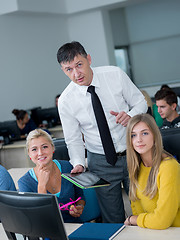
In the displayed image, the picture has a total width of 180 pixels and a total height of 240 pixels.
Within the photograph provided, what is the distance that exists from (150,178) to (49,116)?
516cm

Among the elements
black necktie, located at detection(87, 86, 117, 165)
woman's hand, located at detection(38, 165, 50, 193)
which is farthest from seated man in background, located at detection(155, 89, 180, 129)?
woman's hand, located at detection(38, 165, 50, 193)

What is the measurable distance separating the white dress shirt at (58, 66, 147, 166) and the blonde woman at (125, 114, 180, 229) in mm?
171

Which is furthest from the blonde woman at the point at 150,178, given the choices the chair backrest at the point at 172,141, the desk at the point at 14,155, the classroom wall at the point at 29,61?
the classroom wall at the point at 29,61

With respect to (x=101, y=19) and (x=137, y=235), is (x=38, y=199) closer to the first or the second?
(x=137, y=235)

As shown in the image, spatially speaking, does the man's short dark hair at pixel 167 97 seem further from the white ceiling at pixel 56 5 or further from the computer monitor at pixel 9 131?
the white ceiling at pixel 56 5

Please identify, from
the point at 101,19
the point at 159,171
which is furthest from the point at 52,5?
the point at 159,171

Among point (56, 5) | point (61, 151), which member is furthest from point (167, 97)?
point (56, 5)

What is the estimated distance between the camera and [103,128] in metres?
2.36

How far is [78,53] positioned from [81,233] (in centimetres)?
100

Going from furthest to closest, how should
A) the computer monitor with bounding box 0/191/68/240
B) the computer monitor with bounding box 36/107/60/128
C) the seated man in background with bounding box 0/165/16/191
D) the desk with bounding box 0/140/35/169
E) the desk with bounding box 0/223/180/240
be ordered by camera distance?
1. the computer monitor with bounding box 36/107/60/128
2. the desk with bounding box 0/140/35/169
3. the seated man in background with bounding box 0/165/16/191
4. the desk with bounding box 0/223/180/240
5. the computer monitor with bounding box 0/191/68/240

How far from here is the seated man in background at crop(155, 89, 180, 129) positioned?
13.4 ft

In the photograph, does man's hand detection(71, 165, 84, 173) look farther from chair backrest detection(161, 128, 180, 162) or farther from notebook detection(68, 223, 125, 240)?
chair backrest detection(161, 128, 180, 162)

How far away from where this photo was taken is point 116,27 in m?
10.4

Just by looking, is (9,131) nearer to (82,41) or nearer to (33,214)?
(82,41)
